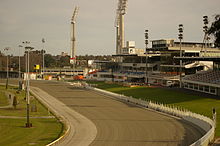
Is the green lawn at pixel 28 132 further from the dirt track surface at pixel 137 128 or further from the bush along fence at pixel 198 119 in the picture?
the bush along fence at pixel 198 119

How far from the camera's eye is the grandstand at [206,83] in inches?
2143

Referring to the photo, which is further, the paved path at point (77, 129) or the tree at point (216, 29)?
the tree at point (216, 29)

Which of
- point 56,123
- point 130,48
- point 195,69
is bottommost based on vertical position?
point 56,123

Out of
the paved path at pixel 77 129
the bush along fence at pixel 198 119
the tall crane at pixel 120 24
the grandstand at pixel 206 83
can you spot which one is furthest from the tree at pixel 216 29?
the tall crane at pixel 120 24

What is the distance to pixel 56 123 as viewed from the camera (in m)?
35.5

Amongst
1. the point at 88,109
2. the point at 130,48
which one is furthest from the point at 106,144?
the point at 130,48

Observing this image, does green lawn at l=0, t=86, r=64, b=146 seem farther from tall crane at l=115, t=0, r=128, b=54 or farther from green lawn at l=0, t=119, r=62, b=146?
tall crane at l=115, t=0, r=128, b=54

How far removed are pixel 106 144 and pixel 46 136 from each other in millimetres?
6742

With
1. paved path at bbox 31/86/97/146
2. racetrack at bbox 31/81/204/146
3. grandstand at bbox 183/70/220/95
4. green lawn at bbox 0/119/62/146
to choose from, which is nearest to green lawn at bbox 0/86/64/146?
green lawn at bbox 0/119/62/146

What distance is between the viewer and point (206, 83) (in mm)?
56719

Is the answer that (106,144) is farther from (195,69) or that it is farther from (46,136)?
(195,69)

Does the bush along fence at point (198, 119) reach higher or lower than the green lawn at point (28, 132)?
higher

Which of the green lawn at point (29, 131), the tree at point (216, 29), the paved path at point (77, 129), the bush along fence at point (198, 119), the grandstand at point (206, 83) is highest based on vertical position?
the tree at point (216, 29)

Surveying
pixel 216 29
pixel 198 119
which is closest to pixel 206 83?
pixel 216 29
